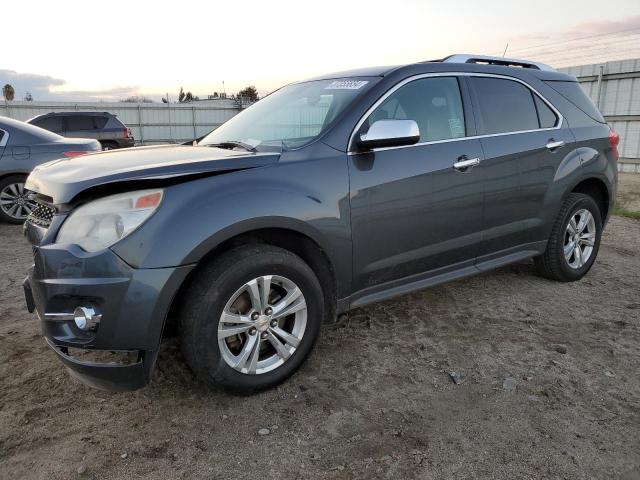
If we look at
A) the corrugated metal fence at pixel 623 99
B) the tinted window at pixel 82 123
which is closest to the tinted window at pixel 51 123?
the tinted window at pixel 82 123

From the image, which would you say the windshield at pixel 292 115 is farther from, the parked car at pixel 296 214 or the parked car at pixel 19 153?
the parked car at pixel 19 153

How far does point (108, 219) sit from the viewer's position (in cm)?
235

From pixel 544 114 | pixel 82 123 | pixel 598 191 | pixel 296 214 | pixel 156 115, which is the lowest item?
pixel 598 191

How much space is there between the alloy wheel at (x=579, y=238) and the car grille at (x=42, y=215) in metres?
3.92

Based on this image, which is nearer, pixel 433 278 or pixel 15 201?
pixel 433 278

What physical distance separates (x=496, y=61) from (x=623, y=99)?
11.9 metres

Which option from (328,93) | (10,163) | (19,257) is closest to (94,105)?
(10,163)

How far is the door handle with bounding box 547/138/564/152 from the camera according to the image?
4.06 meters

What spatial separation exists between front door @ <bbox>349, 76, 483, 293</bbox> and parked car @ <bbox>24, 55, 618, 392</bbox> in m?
0.01

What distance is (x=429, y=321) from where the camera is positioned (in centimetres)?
375

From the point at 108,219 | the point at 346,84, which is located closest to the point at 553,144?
the point at 346,84

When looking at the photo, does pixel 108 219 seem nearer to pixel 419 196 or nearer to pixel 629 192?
pixel 419 196

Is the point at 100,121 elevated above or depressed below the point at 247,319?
above

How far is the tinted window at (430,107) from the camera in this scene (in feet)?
10.8
